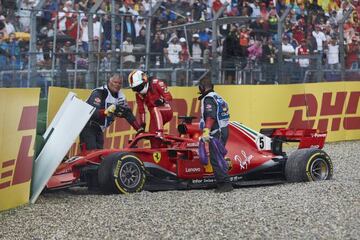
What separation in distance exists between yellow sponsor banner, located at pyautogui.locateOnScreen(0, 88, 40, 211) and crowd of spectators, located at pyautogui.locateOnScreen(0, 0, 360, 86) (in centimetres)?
429

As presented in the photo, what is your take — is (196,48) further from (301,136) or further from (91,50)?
(301,136)

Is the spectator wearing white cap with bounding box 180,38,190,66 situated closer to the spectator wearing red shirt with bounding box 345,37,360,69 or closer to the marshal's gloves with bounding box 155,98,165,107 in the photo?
the spectator wearing red shirt with bounding box 345,37,360,69

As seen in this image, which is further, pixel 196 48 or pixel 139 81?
pixel 196 48

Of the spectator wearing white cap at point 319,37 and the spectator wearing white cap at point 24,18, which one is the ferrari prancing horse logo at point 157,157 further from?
the spectator wearing white cap at point 319,37

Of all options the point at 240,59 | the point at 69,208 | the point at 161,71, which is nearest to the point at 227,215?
the point at 69,208

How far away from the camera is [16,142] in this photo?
349 inches

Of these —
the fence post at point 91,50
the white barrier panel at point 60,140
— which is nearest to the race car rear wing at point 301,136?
the white barrier panel at point 60,140

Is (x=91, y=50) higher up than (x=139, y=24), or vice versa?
(x=139, y=24)

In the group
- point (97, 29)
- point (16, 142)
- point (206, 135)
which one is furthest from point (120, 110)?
point (97, 29)

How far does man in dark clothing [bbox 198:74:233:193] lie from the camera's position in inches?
403

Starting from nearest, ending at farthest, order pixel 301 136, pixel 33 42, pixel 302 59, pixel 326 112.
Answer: pixel 301 136 → pixel 33 42 → pixel 326 112 → pixel 302 59

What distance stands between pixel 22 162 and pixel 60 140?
2.42 ft

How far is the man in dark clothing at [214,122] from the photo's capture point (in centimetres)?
1023

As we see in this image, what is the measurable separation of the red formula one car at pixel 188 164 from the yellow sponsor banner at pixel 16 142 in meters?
0.94
